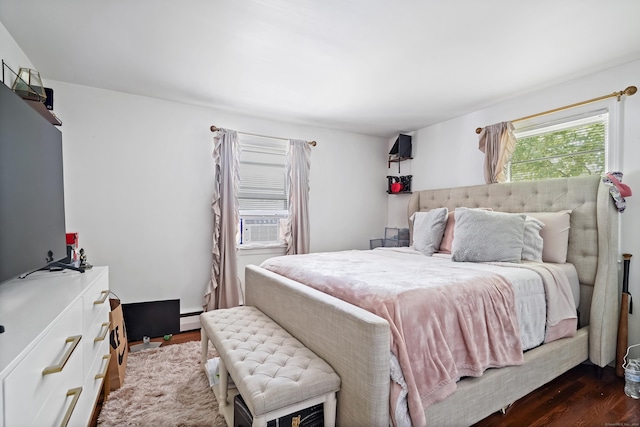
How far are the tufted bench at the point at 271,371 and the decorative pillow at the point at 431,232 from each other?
1753mm

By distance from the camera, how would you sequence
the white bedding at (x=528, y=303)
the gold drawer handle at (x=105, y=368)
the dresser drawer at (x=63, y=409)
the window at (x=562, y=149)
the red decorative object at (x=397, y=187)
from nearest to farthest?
1. the dresser drawer at (x=63, y=409)
2. the gold drawer handle at (x=105, y=368)
3. the white bedding at (x=528, y=303)
4. the window at (x=562, y=149)
5. the red decorative object at (x=397, y=187)

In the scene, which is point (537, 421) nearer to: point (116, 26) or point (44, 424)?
point (44, 424)

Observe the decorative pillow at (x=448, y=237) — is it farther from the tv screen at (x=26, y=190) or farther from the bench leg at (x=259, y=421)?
the tv screen at (x=26, y=190)

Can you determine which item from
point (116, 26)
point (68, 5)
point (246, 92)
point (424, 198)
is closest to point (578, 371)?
point (424, 198)

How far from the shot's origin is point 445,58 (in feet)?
7.38

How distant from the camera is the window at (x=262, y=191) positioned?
3619mm

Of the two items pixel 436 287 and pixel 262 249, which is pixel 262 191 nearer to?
pixel 262 249

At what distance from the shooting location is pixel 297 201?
3797mm

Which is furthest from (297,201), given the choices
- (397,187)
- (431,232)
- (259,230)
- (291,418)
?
(291,418)

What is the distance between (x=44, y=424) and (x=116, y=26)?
2.13 meters

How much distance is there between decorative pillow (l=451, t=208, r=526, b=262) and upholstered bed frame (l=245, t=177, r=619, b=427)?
1.63 feet

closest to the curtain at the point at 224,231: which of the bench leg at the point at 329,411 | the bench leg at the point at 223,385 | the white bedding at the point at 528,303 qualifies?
the bench leg at the point at 223,385

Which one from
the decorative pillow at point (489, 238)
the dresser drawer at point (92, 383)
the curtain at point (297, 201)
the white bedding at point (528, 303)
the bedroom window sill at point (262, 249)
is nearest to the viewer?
the dresser drawer at point (92, 383)

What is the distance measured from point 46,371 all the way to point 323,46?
221 cm
